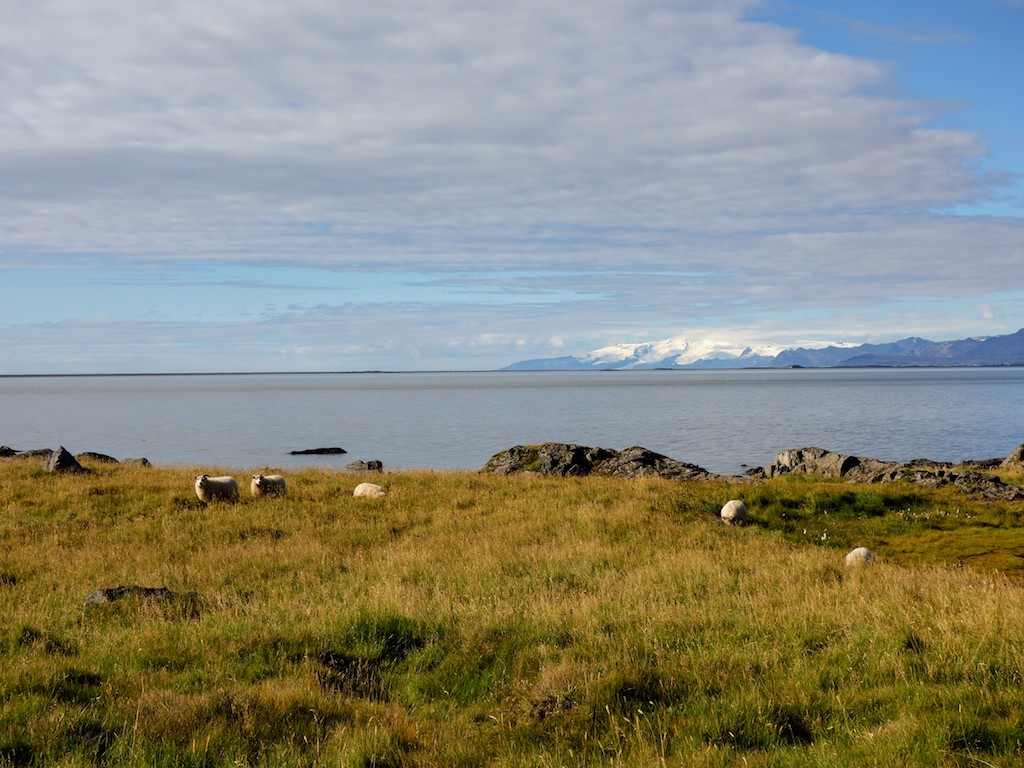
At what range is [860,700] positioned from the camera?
25.8 feet

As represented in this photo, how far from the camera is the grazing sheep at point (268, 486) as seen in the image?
2498 centimetres

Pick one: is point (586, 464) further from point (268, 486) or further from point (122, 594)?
point (122, 594)

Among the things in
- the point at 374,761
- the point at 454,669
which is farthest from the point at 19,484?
the point at 374,761

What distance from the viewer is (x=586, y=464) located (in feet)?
113

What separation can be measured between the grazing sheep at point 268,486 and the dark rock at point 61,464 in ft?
26.4

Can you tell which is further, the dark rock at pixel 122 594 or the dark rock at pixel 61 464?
the dark rock at pixel 61 464

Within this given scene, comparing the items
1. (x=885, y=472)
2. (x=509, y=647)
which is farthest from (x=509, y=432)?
(x=509, y=647)

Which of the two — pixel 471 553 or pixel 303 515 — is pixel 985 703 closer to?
pixel 471 553

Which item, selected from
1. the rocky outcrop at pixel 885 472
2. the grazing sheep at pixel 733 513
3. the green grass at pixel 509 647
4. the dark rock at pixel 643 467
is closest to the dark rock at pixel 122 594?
the green grass at pixel 509 647

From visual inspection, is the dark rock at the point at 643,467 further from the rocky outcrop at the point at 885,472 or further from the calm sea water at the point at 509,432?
the calm sea water at the point at 509,432

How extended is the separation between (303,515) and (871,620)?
1542 cm

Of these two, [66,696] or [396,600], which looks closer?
[66,696]

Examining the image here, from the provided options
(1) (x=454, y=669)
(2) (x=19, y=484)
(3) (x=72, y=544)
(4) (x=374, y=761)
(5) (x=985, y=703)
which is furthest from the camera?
(2) (x=19, y=484)

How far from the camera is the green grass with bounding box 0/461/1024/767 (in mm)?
6965
